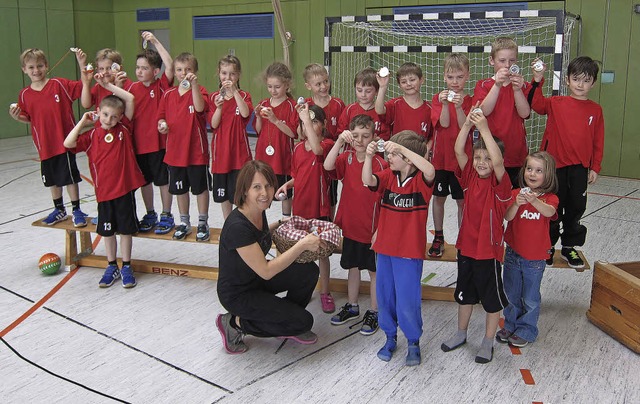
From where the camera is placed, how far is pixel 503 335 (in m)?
3.67

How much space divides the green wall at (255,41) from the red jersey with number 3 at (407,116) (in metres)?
4.47

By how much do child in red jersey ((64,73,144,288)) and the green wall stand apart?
403 centimetres

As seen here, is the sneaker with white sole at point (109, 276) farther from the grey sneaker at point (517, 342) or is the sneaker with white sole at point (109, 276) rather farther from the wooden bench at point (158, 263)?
the grey sneaker at point (517, 342)

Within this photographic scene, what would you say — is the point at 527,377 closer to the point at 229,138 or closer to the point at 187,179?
the point at 229,138

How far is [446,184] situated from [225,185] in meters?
1.71

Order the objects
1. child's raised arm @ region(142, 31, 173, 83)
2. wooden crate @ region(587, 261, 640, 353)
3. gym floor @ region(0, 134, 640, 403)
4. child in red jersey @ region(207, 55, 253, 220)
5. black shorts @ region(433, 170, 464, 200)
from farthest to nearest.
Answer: child's raised arm @ region(142, 31, 173, 83) → child in red jersey @ region(207, 55, 253, 220) → black shorts @ region(433, 170, 464, 200) → wooden crate @ region(587, 261, 640, 353) → gym floor @ region(0, 134, 640, 403)

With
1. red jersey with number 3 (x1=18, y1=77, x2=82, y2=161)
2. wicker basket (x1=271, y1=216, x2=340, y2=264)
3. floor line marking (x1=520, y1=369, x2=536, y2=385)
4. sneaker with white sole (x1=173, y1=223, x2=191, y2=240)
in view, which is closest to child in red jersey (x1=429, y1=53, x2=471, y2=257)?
wicker basket (x1=271, y1=216, x2=340, y2=264)

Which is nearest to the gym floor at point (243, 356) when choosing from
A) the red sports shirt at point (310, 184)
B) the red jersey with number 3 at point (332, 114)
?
the red sports shirt at point (310, 184)

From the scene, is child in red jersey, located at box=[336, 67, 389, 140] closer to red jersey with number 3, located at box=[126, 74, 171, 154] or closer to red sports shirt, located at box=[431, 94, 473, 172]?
red sports shirt, located at box=[431, 94, 473, 172]

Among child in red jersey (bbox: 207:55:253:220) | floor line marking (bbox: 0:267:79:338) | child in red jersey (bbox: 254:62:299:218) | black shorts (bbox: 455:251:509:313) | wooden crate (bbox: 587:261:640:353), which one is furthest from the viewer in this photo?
child in red jersey (bbox: 207:55:253:220)

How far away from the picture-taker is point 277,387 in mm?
3156

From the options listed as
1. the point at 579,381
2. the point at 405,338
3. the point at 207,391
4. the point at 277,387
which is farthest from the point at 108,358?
the point at 579,381

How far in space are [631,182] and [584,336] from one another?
545cm

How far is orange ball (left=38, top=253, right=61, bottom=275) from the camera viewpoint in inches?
186
